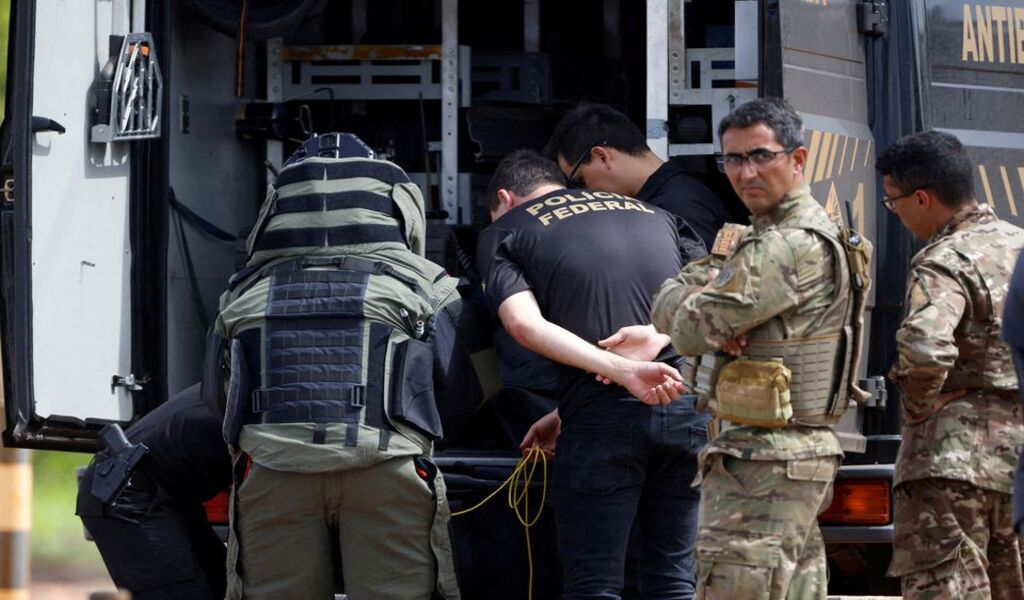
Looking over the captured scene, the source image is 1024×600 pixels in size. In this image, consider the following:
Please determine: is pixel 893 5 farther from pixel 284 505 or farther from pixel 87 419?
pixel 87 419

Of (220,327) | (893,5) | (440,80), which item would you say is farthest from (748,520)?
(440,80)

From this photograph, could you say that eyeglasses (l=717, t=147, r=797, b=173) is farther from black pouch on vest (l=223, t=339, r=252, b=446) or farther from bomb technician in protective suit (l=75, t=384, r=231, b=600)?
bomb technician in protective suit (l=75, t=384, r=231, b=600)

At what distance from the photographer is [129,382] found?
4.80 m

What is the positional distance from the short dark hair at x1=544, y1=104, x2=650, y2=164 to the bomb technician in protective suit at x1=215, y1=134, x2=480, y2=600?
103 centimetres

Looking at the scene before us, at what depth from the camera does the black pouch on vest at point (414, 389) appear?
3924 mm

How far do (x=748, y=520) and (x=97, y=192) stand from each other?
7.14 ft

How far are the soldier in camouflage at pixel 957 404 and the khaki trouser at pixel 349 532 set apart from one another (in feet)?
3.79

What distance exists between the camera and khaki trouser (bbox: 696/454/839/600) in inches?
141

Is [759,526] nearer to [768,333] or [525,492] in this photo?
[768,333]

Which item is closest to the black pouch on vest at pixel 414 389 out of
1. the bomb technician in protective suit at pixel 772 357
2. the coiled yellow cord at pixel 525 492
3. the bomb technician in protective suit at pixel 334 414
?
the bomb technician in protective suit at pixel 334 414

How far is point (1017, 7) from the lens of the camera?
490 centimetres

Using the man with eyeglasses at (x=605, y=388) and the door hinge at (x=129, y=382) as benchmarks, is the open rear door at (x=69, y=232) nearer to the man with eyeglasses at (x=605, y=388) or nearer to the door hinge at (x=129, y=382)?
the door hinge at (x=129, y=382)

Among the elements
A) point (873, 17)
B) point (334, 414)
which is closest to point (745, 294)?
point (334, 414)

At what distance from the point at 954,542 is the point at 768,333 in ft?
2.57
